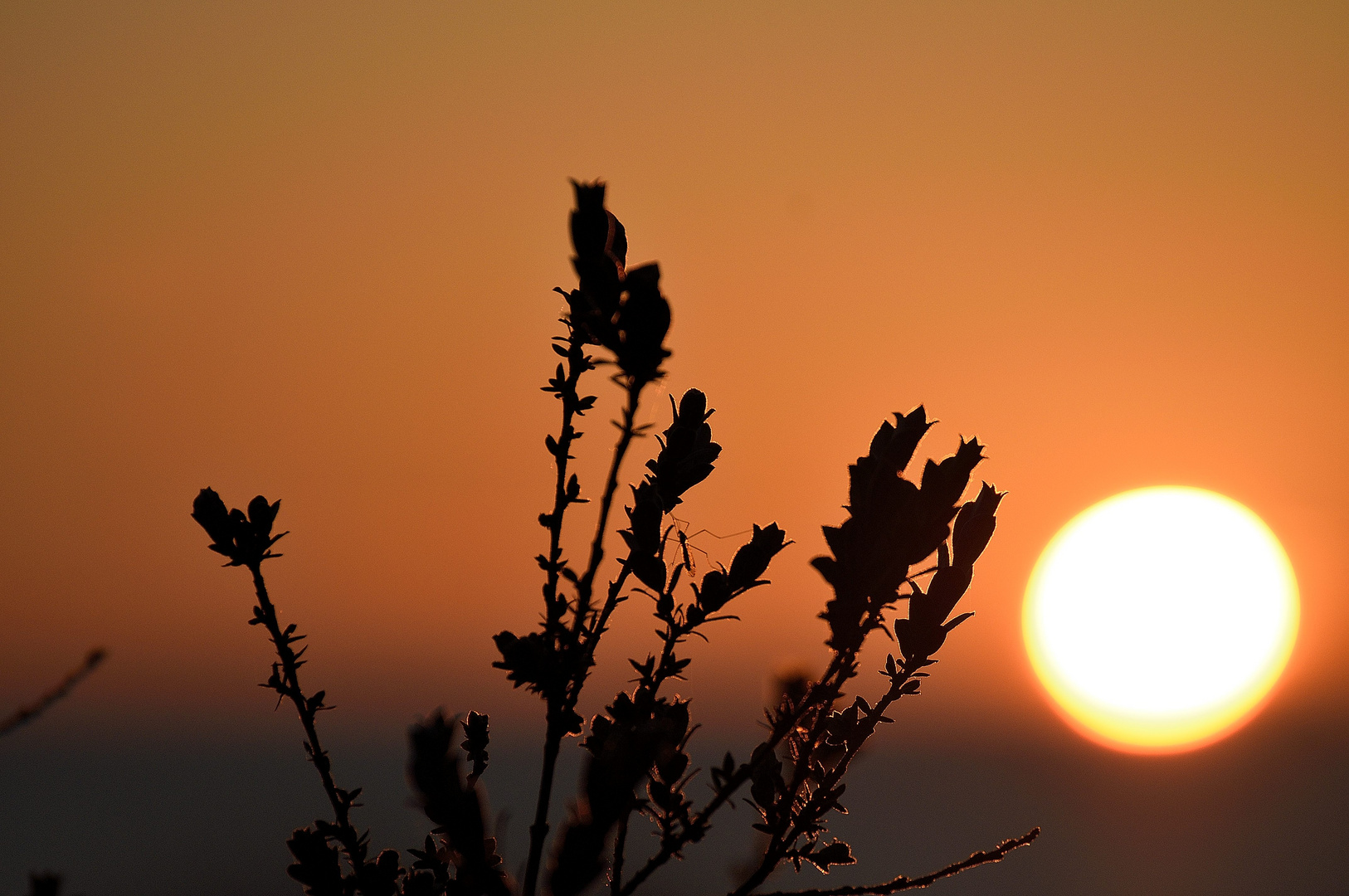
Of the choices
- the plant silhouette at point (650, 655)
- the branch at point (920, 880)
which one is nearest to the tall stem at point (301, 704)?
the plant silhouette at point (650, 655)

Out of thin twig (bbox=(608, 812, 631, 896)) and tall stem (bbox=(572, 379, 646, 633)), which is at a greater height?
tall stem (bbox=(572, 379, 646, 633))

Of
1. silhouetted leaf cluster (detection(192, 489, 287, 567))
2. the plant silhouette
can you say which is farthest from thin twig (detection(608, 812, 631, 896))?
silhouetted leaf cluster (detection(192, 489, 287, 567))

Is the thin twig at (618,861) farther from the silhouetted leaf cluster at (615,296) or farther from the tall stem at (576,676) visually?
the silhouetted leaf cluster at (615,296)

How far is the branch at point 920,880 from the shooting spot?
3344mm

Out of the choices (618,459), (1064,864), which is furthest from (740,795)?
(1064,864)

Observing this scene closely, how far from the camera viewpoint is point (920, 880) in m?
3.46

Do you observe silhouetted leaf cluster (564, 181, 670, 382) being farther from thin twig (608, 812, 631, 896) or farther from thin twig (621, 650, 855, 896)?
thin twig (608, 812, 631, 896)

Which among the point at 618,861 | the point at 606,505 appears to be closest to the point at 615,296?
the point at 606,505

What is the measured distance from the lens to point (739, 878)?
4.16 metres

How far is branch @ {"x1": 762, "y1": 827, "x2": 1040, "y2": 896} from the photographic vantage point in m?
3.34

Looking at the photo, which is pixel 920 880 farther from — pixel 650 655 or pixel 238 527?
pixel 238 527

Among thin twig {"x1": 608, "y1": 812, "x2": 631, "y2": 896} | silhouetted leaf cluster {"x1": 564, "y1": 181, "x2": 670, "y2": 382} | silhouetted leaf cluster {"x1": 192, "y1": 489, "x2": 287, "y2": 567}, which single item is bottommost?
thin twig {"x1": 608, "y1": 812, "x2": 631, "y2": 896}

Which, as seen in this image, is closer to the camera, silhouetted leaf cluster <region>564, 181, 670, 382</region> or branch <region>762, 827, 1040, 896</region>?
silhouetted leaf cluster <region>564, 181, 670, 382</region>

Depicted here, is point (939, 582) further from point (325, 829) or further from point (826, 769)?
point (325, 829)
